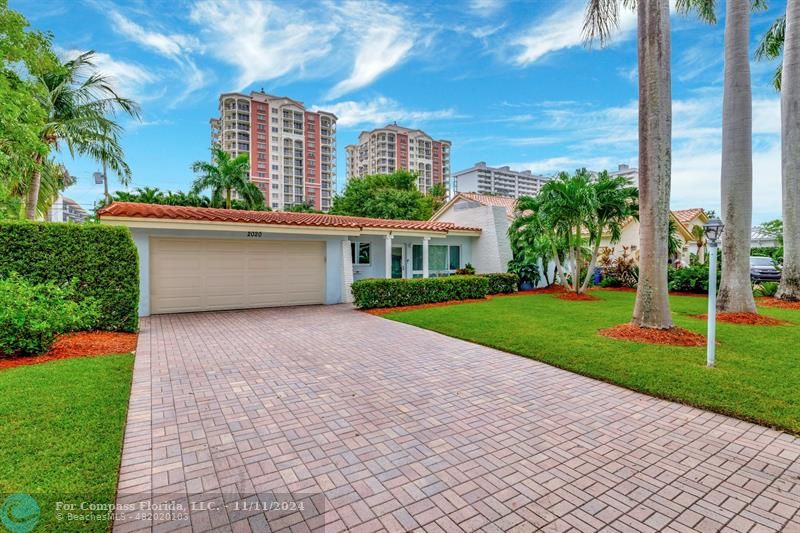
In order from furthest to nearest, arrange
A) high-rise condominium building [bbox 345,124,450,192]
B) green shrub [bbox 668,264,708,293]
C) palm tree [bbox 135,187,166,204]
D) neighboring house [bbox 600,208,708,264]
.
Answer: high-rise condominium building [bbox 345,124,450,192], palm tree [bbox 135,187,166,204], neighboring house [bbox 600,208,708,264], green shrub [bbox 668,264,708,293]

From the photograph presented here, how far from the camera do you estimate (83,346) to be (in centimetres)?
701

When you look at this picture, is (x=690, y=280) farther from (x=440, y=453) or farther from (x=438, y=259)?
(x=440, y=453)

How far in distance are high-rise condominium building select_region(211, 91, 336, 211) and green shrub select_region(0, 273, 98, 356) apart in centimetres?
7762

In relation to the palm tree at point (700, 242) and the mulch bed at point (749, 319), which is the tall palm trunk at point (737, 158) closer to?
the mulch bed at point (749, 319)

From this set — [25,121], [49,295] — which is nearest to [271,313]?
[49,295]

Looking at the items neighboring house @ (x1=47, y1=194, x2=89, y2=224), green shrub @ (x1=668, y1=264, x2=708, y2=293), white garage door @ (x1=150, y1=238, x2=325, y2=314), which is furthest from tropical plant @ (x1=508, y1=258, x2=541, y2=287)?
neighboring house @ (x1=47, y1=194, x2=89, y2=224)

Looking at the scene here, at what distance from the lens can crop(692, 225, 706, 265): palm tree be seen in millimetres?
22844

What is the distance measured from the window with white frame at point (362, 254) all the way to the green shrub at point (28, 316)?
10.6 m

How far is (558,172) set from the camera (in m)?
14.5

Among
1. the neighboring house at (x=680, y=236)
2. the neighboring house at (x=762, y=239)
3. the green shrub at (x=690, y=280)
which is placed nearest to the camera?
the green shrub at (x=690, y=280)

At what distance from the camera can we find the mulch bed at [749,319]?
31.0 ft

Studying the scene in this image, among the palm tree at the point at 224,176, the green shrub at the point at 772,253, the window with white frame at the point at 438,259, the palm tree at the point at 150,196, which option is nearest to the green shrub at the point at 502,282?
the window with white frame at the point at 438,259

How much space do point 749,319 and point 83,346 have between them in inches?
593

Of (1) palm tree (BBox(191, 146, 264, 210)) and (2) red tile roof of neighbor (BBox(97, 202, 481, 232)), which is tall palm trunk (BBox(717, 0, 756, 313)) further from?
(1) palm tree (BBox(191, 146, 264, 210))
